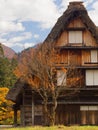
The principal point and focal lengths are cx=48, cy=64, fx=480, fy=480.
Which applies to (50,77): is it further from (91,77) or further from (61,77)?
(91,77)

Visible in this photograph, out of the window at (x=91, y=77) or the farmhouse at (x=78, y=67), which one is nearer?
the farmhouse at (x=78, y=67)

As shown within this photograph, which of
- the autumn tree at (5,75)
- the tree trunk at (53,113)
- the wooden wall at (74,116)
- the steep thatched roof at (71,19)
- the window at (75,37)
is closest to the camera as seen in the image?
the tree trunk at (53,113)

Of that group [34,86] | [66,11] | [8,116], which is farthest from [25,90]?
[8,116]

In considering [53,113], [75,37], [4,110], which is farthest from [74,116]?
[4,110]

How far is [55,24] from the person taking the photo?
150 feet

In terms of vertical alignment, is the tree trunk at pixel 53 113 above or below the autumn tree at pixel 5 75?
below

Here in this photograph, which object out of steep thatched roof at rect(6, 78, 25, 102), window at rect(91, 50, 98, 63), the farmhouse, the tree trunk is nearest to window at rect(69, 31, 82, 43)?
the farmhouse

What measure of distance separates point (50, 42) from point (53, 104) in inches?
217

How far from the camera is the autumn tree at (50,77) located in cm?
4166

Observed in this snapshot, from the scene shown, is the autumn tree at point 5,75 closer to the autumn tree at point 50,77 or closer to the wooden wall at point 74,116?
the wooden wall at point 74,116

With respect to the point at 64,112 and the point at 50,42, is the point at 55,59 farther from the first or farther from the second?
the point at 64,112

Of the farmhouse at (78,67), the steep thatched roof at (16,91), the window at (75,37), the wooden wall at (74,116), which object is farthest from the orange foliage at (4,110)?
the window at (75,37)

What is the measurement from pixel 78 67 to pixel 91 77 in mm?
1572

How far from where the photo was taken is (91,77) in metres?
43.8
